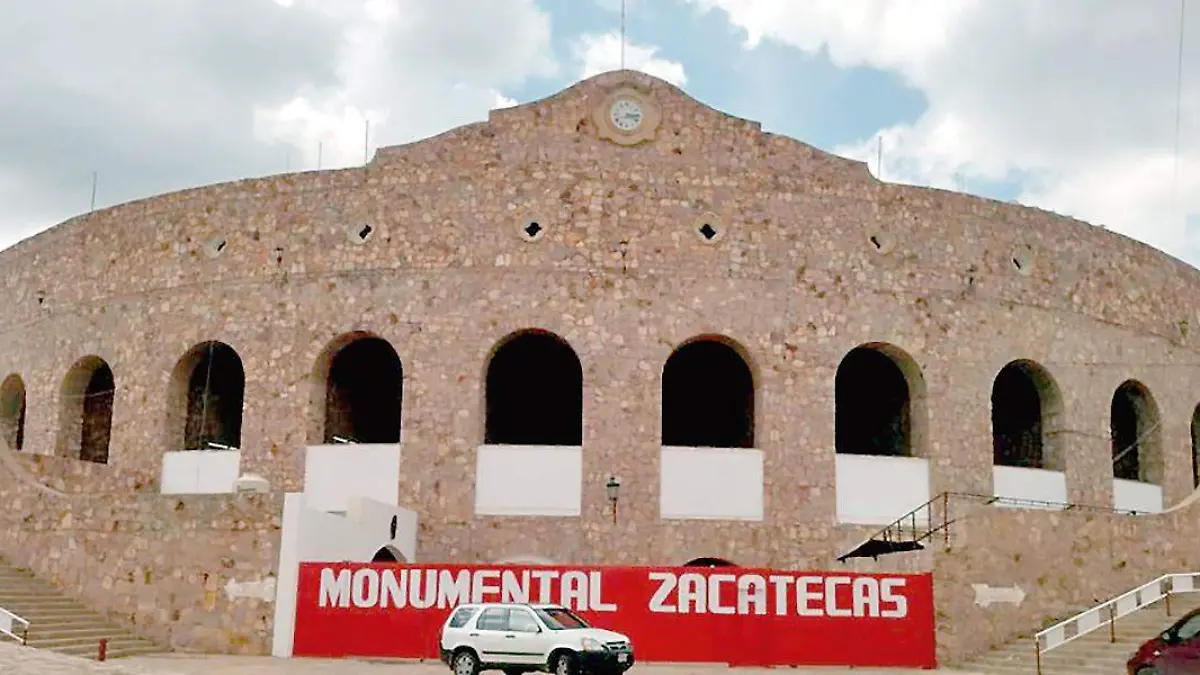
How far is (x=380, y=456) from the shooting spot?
2464 centimetres

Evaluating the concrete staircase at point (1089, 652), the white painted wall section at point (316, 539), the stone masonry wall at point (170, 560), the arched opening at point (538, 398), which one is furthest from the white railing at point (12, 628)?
the concrete staircase at point (1089, 652)

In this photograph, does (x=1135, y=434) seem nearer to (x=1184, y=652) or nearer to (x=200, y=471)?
(x=1184, y=652)

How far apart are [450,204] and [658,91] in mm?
5067

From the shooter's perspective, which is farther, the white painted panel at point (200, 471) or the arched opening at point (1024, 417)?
the arched opening at point (1024, 417)

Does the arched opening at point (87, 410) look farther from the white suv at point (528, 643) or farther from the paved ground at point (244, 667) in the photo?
the white suv at point (528, 643)

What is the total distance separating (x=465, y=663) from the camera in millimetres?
15891

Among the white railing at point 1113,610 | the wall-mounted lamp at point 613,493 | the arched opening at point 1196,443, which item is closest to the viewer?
the white railing at point 1113,610

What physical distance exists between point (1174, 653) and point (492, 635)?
8.28 meters

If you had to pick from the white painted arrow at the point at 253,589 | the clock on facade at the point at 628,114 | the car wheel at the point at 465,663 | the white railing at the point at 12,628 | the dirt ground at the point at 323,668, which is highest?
the clock on facade at the point at 628,114

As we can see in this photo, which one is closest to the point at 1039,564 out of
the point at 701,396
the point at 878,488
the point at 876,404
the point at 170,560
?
the point at 878,488

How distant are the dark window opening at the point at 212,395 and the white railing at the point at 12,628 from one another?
358 inches

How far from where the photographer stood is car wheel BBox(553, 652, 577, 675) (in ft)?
49.8

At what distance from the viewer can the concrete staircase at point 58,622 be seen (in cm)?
1827

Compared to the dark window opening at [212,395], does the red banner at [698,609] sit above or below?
below
